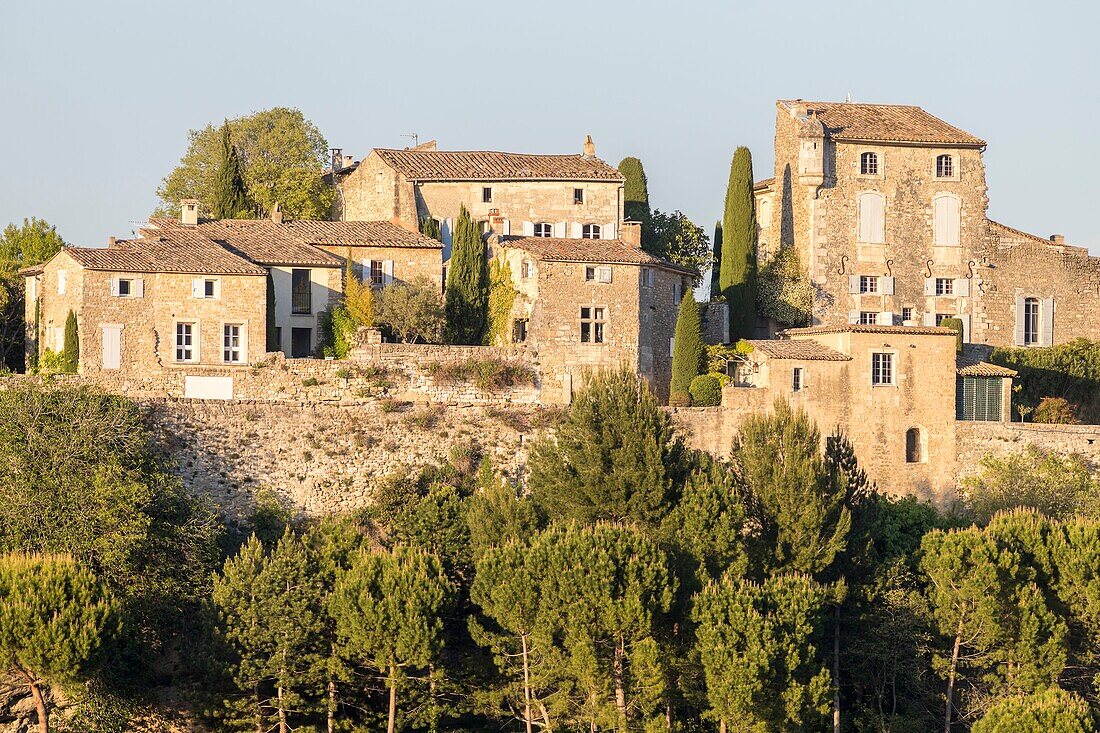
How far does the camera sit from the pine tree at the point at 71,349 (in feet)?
185

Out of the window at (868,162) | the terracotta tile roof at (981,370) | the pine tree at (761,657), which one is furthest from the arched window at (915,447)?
the window at (868,162)

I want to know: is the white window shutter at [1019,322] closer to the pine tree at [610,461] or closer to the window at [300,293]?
the pine tree at [610,461]

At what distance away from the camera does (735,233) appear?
67.1 metres

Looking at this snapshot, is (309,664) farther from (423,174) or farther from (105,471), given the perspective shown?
(423,174)

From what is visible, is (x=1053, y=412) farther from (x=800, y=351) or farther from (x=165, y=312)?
(x=165, y=312)

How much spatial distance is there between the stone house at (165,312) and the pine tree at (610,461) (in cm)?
1000

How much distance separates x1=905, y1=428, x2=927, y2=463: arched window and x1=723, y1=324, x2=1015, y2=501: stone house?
0.09 feet

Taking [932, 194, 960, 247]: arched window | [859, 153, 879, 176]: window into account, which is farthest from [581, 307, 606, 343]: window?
[932, 194, 960, 247]: arched window

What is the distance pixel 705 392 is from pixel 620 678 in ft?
45.1

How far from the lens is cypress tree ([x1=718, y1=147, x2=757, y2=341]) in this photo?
65.9m

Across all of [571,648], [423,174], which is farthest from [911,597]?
[423,174]

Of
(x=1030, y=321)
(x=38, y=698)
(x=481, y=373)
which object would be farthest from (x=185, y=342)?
(x=1030, y=321)

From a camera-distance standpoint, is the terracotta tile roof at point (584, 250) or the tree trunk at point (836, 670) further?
the terracotta tile roof at point (584, 250)

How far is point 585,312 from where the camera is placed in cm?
5884
